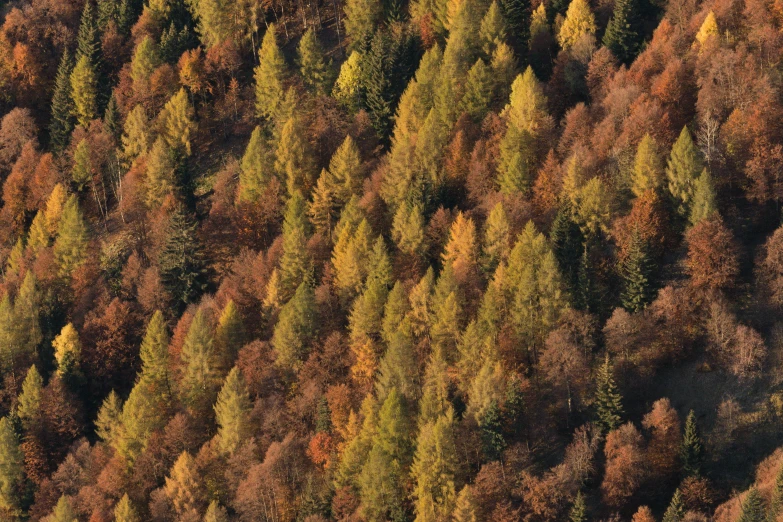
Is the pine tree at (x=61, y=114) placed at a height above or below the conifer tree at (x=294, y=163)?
above

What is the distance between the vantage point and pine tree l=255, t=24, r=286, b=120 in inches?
6693

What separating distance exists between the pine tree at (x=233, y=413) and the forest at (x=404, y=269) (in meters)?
0.28

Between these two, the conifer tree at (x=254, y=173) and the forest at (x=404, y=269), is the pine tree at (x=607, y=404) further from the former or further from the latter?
the conifer tree at (x=254, y=173)

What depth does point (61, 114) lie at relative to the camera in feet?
602

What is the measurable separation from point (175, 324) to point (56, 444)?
16670 mm

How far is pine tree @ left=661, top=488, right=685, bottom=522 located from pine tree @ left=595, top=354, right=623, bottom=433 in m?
9.11

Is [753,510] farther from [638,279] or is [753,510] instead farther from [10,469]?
[10,469]

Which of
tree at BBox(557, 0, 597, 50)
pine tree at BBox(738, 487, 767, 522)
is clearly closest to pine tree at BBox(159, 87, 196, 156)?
tree at BBox(557, 0, 597, 50)

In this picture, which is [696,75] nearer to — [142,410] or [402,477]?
[402,477]

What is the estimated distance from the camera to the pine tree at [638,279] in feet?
425

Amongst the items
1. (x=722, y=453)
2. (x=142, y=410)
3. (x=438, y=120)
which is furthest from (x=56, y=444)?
(x=722, y=453)

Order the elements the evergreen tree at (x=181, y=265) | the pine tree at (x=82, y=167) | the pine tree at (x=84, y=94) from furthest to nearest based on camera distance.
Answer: the pine tree at (x=84, y=94) < the pine tree at (x=82, y=167) < the evergreen tree at (x=181, y=265)

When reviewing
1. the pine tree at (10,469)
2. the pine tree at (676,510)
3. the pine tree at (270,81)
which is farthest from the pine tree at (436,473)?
the pine tree at (270,81)

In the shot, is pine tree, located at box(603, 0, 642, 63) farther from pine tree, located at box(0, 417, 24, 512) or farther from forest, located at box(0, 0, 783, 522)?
pine tree, located at box(0, 417, 24, 512)
